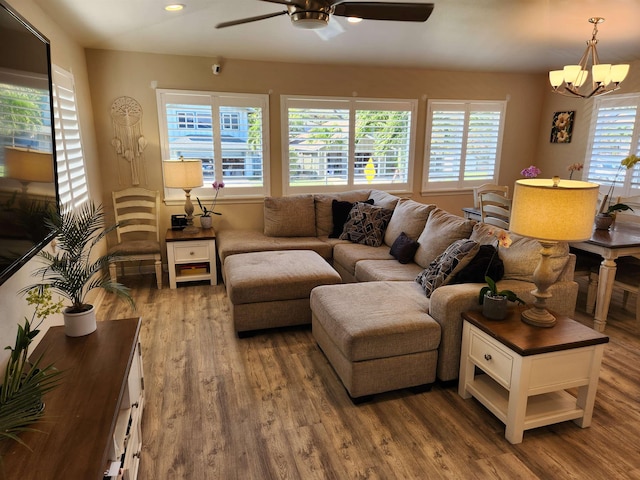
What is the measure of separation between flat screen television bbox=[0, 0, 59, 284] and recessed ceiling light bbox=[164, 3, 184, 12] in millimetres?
1350

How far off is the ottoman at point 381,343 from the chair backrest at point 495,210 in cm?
184

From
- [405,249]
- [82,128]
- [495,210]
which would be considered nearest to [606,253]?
[495,210]

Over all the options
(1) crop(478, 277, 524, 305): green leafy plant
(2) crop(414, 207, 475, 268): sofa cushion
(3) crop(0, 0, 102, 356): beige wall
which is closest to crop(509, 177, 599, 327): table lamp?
(1) crop(478, 277, 524, 305): green leafy plant

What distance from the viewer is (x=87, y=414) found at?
1.55 meters

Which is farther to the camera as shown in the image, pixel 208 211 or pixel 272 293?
pixel 208 211

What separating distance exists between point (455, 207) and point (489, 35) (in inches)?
94.2

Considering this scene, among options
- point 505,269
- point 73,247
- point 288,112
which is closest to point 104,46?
point 288,112

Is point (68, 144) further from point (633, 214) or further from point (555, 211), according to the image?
point (633, 214)

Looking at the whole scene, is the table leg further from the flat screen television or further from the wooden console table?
the flat screen television

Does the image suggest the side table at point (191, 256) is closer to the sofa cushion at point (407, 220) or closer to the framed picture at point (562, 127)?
the sofa cushion at point (407, 220)

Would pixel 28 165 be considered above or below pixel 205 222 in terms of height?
above

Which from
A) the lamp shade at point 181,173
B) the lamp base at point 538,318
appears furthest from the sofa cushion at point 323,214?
the lamp base at point 538,318

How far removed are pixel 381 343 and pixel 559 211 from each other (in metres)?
1.17

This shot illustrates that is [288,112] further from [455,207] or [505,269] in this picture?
[505,269]
